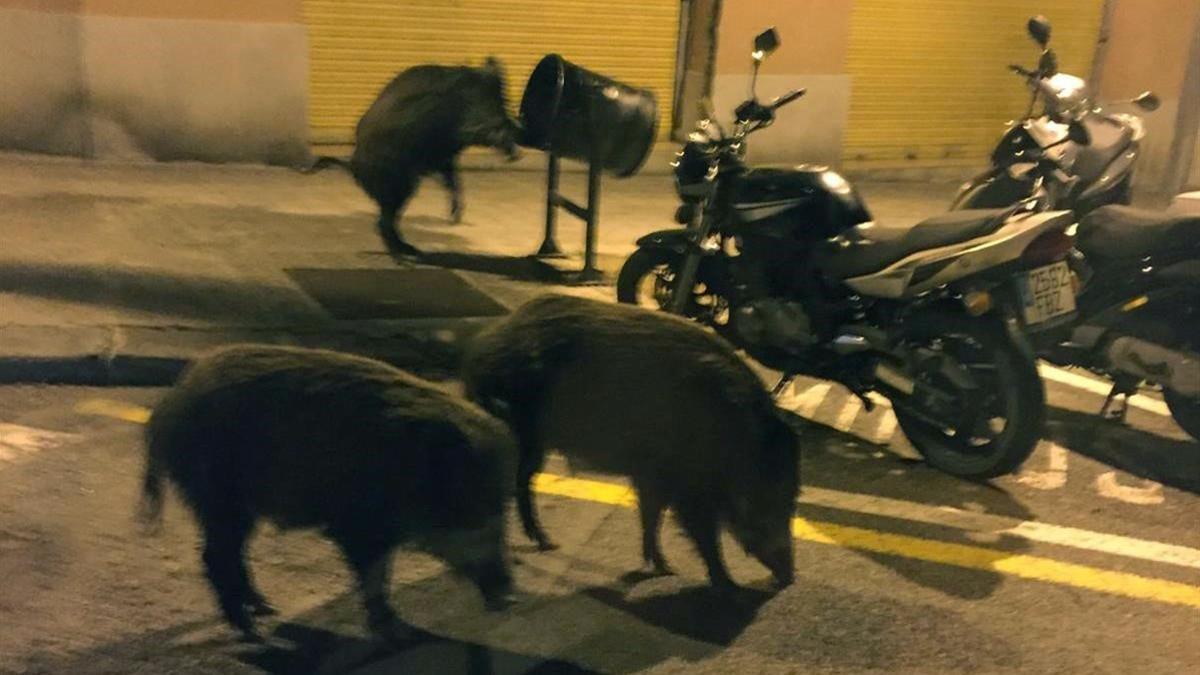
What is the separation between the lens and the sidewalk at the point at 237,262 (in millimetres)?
6090

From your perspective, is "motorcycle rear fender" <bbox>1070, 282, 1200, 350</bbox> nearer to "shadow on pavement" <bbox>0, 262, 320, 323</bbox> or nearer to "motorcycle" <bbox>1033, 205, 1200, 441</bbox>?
→ "motorcycle" <bbox>1033, 205, 1200, 441</bbox>

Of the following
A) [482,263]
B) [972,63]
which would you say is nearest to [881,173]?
[972,63]

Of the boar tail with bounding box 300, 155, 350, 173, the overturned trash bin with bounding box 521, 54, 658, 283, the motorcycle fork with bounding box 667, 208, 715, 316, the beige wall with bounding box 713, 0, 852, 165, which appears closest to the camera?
the motorcycle fork with bounding box 667, 208, 715, 316

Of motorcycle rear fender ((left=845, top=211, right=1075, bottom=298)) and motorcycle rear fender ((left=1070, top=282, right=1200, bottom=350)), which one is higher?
motorcycle rear fender ((left=845, top=211, right=1075, bottom=298))

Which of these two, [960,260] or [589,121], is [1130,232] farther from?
[589,121]

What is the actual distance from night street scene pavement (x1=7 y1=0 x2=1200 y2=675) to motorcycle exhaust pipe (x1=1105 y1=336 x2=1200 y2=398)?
0.06 ft

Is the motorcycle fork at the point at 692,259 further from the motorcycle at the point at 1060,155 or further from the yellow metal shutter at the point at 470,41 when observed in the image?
the yellow metal shutter at the point at 470,41

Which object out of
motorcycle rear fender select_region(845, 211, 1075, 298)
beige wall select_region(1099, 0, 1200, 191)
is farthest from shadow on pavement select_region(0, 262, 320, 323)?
beige wall select_region(1099, 0, 1200, 191)

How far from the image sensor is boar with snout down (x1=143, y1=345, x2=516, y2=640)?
3.42m

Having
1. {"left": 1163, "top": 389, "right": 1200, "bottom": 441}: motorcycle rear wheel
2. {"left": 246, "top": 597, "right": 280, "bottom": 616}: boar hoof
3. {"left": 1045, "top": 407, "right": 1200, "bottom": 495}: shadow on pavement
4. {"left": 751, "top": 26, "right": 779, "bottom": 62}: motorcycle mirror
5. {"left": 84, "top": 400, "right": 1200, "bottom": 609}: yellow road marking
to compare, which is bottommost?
{"left": 1045, "top": 407, "right": 1200, "bottom": 495}: shadow on pavement

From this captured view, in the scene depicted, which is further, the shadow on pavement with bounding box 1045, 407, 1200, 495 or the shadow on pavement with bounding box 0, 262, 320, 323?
the shadow on pavement with bounding box 0, 262, 320, 323

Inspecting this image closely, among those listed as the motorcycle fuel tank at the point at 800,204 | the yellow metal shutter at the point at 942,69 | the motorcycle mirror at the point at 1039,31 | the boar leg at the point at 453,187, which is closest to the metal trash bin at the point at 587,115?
the boar leg at the point at 453,187

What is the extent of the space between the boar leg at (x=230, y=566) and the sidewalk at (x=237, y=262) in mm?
2429

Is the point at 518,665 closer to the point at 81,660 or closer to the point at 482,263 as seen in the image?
the point at 81,660
